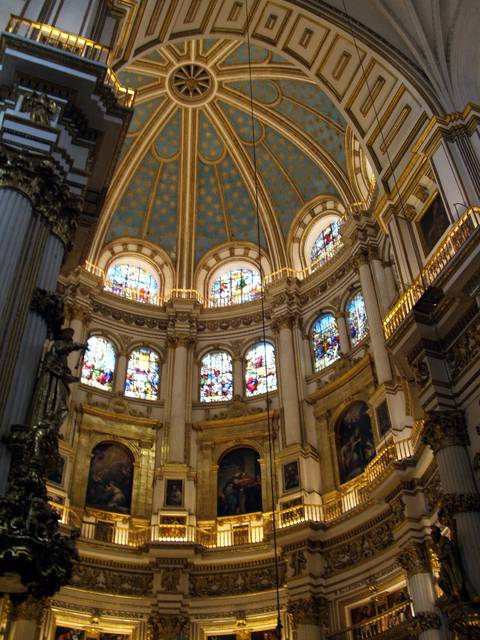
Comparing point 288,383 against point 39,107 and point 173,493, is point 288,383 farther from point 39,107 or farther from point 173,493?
point 39,107

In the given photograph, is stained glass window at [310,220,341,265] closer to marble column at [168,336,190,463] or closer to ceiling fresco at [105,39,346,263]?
ceiling fresco at [105,39,346,263]

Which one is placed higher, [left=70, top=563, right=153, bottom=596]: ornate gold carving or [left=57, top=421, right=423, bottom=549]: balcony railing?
[left=57, top=421, right=423, bottom=549]: balcony railing

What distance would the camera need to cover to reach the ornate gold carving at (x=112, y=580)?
2139cm

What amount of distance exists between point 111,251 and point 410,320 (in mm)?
17001

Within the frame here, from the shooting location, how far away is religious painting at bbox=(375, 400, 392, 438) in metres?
20.9

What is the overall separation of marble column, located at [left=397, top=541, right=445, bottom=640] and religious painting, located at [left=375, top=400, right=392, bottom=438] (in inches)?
155

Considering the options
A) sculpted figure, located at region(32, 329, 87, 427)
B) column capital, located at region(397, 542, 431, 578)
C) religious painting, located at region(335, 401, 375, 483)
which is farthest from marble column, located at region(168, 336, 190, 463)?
sculpted figure, located at region(32, 329, 87, 427)

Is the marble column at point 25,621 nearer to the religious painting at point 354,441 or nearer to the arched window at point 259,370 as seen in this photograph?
the religious painting at point 354,441

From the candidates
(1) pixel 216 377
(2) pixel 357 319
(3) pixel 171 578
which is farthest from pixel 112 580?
(2) pixel 357 319

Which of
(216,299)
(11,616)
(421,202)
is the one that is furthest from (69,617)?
(421,202)

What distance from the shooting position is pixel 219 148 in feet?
100

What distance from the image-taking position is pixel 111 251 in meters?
29.8

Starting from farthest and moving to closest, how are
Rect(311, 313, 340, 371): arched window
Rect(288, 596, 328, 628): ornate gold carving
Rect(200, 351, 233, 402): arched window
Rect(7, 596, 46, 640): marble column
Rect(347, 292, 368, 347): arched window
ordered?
1. Rect(200, 351, 233, 402): arched window
2. Rect(311, 313, 340, 371): arched window
3. Rect(347, 292, 368, 347): arched window
4. Rect(288, 596, 328, 628): ornate gold carving
5. Rect(7, 596, 46, 640): marble column

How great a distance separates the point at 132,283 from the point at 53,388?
1975cm
